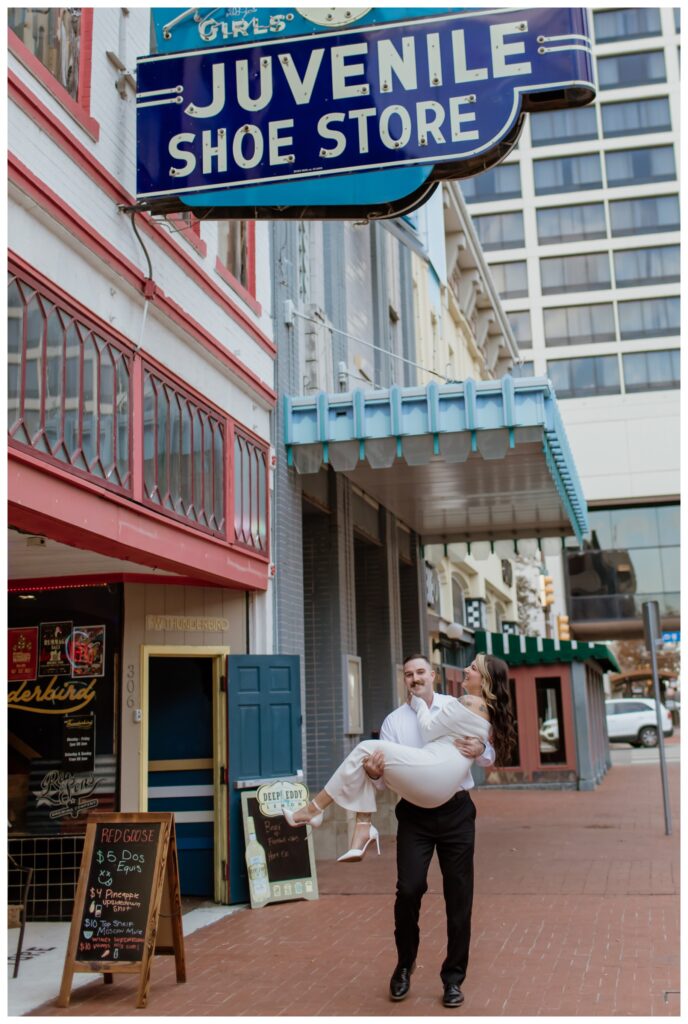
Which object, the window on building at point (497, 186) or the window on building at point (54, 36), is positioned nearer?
the window on building at point (54, 36)

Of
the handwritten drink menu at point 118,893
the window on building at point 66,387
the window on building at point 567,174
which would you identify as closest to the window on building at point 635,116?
the window on building at point 567,174

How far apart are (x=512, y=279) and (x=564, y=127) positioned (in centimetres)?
811

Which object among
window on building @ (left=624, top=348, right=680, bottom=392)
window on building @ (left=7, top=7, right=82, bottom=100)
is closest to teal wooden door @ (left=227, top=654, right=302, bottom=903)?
window on building @ (left=7, top=7, right=82, bottom=100)

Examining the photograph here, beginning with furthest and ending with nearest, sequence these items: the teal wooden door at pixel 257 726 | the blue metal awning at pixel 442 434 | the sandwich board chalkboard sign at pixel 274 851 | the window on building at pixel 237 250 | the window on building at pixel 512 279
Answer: the window on building at pixel 512 279
the blue metal awning at pixel 442 434
the window on building at pixel 237 250
the teal wooden door at pixel 257 726
the sandwich board chalkboard sign at pixel 274 851

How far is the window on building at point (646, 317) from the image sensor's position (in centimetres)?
5400

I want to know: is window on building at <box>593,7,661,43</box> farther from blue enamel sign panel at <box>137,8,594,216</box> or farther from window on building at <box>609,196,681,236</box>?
blue enamel sign panel at <box>137,8,594,216</box>

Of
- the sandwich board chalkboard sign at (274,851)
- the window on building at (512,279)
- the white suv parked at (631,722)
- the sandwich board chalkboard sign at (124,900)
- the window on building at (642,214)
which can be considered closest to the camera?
the sandwich board chalkboard sign at (124,900)

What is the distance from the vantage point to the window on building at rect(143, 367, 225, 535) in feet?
29.0

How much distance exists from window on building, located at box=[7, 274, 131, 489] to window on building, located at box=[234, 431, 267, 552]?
2615mm

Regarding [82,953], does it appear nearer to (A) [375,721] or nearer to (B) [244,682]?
(B) [244,682]

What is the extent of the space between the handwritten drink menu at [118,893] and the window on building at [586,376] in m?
48.4

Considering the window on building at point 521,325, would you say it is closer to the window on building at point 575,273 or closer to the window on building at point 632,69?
the window on building at point 575,273

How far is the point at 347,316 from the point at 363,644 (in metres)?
5.00

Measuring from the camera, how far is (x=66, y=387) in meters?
7.40
